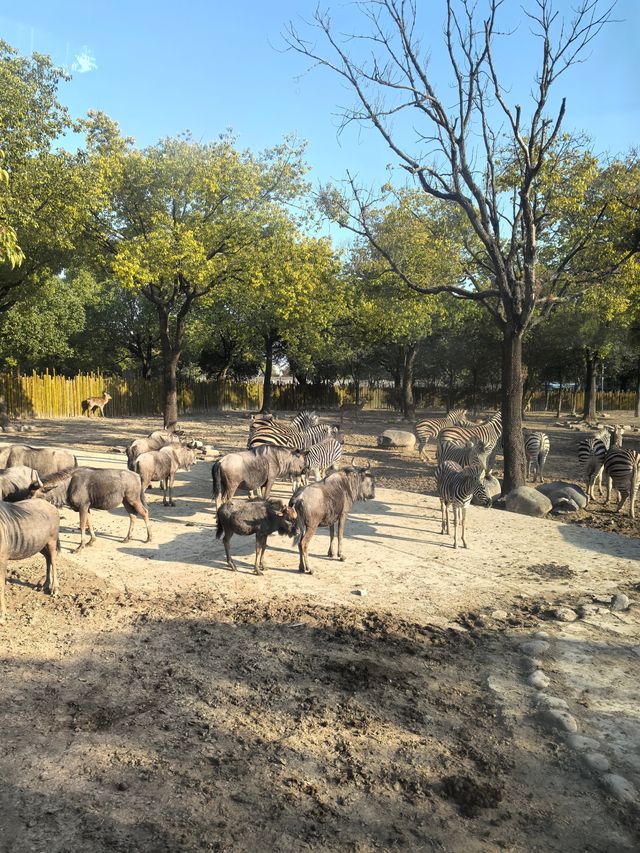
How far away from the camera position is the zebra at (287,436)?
15125 mm

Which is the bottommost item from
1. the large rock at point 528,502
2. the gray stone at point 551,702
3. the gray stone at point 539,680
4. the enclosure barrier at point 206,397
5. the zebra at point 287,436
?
the gray stone at point 551,702

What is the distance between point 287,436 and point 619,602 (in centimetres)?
924

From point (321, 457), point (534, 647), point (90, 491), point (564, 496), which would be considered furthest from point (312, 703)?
point (564, 496)

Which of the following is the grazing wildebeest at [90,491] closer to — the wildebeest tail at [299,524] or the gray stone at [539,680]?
the wildebeest tail at [299,524]

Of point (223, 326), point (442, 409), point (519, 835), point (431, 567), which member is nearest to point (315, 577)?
point (431, 567)

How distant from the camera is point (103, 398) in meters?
33.7

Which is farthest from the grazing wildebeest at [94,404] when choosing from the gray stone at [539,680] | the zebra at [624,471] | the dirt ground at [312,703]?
the gray stone at [539,680]

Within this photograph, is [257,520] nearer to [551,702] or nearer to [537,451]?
[551,702]

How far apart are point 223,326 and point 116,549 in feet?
106

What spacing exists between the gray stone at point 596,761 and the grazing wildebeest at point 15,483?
7531 mm

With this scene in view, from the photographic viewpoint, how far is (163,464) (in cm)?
1157

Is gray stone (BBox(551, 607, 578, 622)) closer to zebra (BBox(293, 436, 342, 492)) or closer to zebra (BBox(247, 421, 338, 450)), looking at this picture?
zebra (BBox(293, 436, 342, 492))

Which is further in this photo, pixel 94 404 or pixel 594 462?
pixel 94 404

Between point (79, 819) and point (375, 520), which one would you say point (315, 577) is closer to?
point (375, 520)
